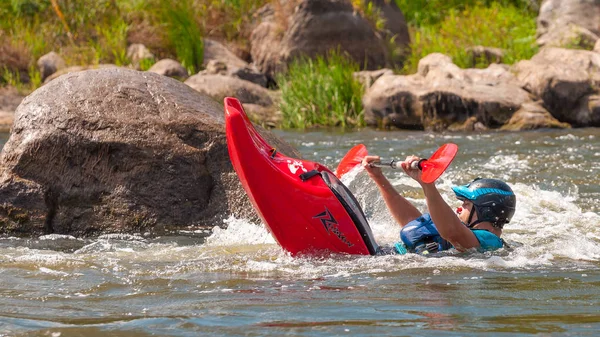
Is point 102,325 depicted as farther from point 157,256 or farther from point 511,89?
point 511,89

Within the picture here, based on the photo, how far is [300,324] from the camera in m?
3.49

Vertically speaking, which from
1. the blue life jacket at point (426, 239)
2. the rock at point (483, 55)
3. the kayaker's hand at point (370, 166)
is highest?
the kayaker's hand at point (370, 166)

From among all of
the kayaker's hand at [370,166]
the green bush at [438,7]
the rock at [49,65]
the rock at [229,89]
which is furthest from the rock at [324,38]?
the kayaker's hand at [370,166]

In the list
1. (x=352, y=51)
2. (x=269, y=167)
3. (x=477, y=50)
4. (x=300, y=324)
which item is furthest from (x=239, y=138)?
(x=352, y=51)

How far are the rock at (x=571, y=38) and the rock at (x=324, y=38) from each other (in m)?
3.03

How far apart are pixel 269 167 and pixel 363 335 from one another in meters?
1.71

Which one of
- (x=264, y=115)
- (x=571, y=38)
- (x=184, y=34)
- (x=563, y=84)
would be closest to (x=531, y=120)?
(x=563, y=84)

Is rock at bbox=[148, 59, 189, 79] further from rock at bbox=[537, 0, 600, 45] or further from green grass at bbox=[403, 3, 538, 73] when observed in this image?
rock at bbox=[537, 0, 600, 45]

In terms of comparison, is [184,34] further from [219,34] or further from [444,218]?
[444,218]

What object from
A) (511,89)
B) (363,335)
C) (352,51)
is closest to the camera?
(363,335)

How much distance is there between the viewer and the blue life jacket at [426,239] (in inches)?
192

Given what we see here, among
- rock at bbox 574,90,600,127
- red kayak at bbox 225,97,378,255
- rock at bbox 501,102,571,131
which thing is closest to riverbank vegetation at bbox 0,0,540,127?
rock at bbox 501,102,571,131

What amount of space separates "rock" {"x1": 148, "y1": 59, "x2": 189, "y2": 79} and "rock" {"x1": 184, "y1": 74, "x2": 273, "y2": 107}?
115 cm

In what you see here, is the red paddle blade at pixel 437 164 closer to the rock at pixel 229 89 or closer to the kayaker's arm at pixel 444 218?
the kayaker's arm at pixel 444 218
